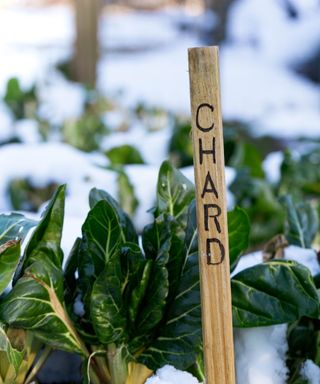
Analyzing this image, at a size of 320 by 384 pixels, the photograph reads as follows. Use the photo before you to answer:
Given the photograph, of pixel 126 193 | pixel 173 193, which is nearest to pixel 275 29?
pixel 126 193

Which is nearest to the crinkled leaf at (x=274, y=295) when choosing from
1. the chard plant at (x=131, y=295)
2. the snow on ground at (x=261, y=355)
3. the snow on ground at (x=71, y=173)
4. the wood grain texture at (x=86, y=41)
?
the chard plant at (x=131, y=295)

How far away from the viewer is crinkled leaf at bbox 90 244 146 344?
4.90 ft

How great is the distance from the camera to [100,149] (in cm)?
397

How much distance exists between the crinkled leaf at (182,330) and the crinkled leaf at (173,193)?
0.19m

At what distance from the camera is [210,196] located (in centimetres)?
132

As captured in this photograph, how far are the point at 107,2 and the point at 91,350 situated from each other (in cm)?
1890

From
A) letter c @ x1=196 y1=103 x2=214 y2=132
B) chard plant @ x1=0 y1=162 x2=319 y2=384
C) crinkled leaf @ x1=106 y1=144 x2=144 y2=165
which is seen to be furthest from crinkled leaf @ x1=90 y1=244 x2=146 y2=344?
crinkled leaf @ x1=106 y1=144 x2=144 y2=165

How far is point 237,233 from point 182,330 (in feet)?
0.84

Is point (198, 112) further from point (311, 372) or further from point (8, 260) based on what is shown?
point (311, 372)

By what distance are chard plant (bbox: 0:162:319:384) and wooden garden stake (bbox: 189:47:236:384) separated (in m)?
0.20

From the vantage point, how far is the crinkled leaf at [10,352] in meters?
1.42

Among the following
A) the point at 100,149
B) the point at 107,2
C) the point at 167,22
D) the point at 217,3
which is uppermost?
the point at 107,2

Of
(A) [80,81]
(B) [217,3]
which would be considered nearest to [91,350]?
(A) [80,81]

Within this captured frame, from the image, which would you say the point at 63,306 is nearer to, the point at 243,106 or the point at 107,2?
the point at 243,106
